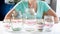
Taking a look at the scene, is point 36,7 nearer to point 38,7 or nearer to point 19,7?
point 38,7

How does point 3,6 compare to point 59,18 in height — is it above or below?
above

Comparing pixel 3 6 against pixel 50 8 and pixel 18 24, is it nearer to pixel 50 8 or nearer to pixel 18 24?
pixel 18 24

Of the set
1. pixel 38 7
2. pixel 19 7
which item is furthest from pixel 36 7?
pixel 19 7

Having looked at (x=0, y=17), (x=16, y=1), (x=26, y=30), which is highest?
(x=16, y=1)

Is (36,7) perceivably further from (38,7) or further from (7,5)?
(7,5)

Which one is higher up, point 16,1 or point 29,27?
point 16,1

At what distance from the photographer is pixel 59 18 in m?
1.13

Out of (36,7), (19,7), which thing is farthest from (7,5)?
(36,7)

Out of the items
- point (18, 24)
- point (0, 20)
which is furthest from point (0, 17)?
point (18, 24)

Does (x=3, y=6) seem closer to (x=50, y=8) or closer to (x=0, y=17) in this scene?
(x=0, y=17)

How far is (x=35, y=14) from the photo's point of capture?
1.11m

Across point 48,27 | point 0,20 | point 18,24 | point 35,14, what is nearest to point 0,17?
point 0,20

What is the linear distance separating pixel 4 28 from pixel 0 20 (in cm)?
7

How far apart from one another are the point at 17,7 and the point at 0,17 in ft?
0.49
